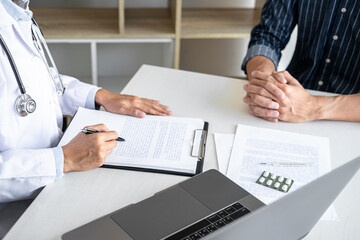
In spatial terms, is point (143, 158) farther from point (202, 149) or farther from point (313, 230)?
point (313, 230)

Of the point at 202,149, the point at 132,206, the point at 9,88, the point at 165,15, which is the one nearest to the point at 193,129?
the point at 202,149

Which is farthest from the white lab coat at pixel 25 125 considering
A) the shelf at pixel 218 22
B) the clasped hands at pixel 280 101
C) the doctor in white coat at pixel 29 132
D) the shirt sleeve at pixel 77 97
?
the shelf at pixel 218 22

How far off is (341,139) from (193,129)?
1.41ft

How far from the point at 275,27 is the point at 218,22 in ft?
3.09

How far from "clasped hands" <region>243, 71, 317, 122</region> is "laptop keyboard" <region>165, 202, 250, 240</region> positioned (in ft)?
1.51

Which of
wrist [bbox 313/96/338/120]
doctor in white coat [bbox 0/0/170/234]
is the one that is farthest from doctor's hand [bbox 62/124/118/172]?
wrist [bbox 313/96/338/120]

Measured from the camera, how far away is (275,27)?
1.67 m

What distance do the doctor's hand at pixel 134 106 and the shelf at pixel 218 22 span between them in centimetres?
122

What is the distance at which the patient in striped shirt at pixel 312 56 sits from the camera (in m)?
1.28

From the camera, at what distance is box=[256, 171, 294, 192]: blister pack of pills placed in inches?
38.4

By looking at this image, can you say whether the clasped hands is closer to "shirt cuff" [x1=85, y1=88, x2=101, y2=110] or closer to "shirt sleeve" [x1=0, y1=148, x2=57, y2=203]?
"shirt cuff" [x1=85, y1=88, x2=101, y2=110]

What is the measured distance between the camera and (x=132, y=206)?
2.83ft

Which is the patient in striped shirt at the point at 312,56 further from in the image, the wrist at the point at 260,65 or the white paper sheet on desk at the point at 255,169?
the white paper sheet on desk at the point at 255,169

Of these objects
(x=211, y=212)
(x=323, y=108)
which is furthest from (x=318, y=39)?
(x=211, y=212)
